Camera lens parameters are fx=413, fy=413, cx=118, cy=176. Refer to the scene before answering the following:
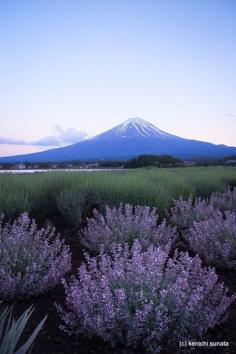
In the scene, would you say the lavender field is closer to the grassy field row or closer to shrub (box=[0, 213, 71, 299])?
shrub (box=[0, 213, 71, 299])

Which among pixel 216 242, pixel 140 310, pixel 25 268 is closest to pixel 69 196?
pixel 216 242

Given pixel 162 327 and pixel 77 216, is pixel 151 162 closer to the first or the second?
pixel 77 216

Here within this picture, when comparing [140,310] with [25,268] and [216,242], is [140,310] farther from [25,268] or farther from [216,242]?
[216,242]

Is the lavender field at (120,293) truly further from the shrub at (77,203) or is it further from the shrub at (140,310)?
the shrub at (77,203)

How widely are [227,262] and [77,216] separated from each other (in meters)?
2.59

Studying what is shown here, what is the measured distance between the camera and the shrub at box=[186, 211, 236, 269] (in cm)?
449

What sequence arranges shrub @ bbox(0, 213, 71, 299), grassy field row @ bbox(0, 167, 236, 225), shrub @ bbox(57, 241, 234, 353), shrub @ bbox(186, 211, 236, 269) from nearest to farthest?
shrub @ bbox(57, 241, 234, 353) → shrub @ bbox(0, 213, 71, 299) → shrub @ bbox(186, 211, 236, 269) → grassy field row @ bbox(0, 167, 236, 225)

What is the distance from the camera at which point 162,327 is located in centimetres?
275

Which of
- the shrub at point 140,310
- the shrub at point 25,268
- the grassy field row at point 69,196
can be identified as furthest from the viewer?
the grassy field row at point 69,196

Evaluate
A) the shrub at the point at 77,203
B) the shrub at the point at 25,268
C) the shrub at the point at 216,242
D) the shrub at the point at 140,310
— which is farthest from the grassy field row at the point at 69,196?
the shrub at the point at 140,310

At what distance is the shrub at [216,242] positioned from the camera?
4.49 m

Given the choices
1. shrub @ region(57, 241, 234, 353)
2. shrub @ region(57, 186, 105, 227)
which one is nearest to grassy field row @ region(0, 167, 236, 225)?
shrub @ region(57, 186, 105, 227)

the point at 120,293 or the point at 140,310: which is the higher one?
the point at 120,293

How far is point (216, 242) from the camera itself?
14.8 ft
